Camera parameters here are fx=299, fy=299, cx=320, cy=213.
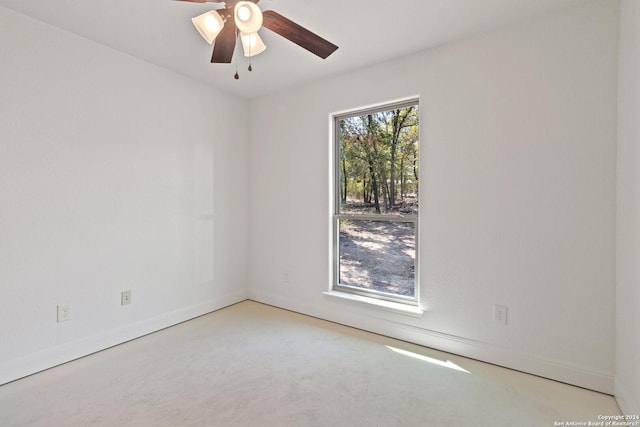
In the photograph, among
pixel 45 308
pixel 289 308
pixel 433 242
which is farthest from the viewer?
pixel 289 308

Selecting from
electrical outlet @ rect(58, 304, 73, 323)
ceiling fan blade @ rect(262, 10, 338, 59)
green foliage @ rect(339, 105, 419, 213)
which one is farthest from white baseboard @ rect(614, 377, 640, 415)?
electrical outlet @ rect(58, 304, 73, 323)

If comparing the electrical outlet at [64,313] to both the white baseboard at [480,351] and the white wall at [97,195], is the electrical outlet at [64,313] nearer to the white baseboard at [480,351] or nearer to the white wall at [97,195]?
the white wall at [97,195]

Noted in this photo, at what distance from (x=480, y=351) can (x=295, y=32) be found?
2.50 m

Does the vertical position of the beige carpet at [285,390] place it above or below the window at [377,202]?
below

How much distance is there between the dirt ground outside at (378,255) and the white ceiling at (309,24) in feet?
4.94

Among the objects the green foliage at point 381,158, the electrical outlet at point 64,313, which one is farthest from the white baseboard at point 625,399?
the electrical outlet at point 64,313

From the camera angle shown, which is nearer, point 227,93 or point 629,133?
point 629,133

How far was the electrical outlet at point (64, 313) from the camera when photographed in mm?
2180

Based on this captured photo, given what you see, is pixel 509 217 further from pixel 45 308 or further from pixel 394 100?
pixel 45 308

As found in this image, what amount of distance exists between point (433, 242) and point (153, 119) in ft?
8.90

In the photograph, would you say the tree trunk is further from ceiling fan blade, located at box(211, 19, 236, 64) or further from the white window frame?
ceiling fan blade, located at box(211, 19, 236, 64)

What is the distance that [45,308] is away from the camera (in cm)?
212

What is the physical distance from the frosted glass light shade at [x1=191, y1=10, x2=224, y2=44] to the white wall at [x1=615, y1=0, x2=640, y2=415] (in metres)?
2.20

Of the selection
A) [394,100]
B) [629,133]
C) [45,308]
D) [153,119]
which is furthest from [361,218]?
[45,308]
